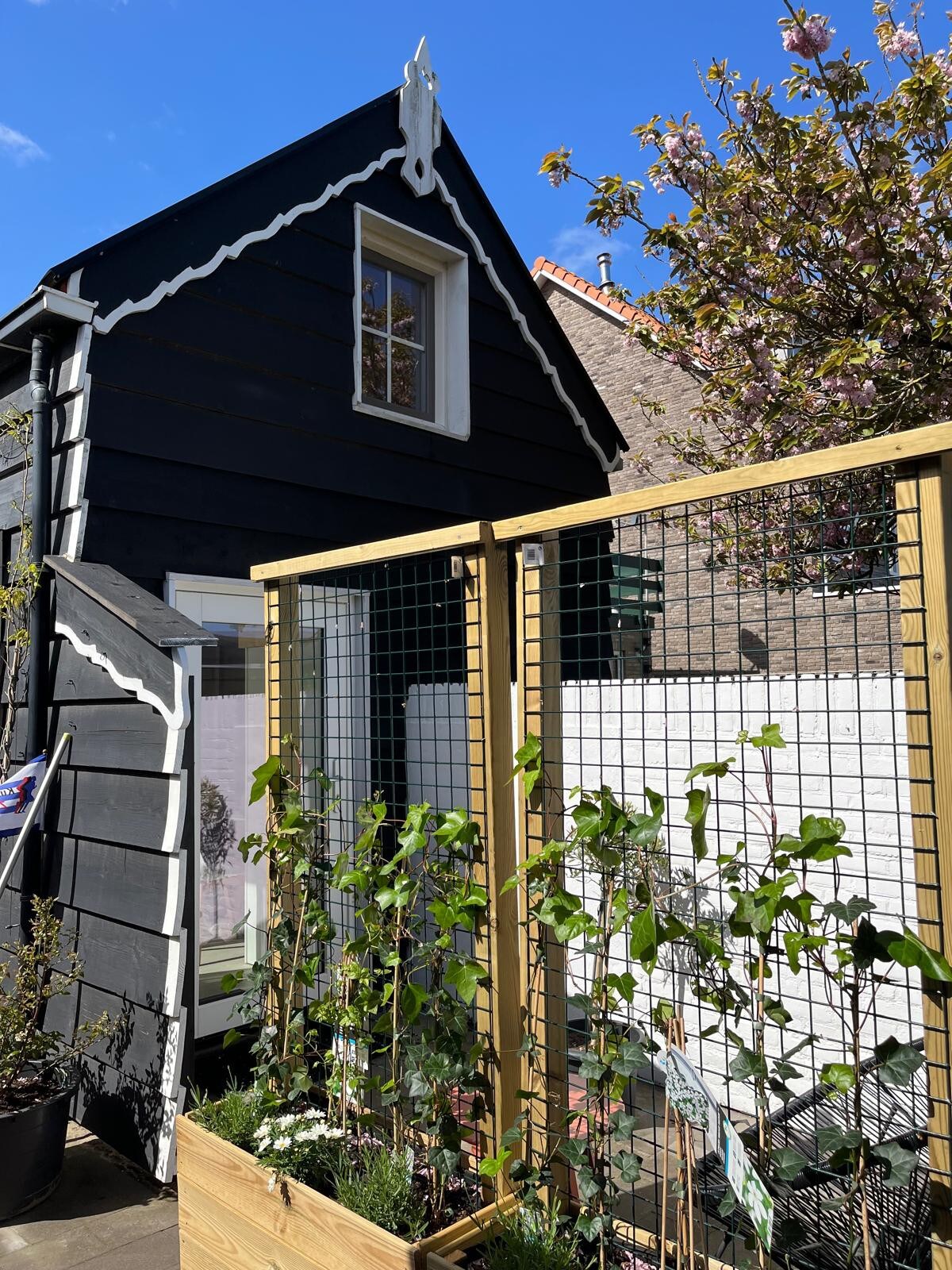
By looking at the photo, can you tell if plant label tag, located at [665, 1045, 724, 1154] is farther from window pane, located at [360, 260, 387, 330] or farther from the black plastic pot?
window pane, located at [360, 260, 387, 330]

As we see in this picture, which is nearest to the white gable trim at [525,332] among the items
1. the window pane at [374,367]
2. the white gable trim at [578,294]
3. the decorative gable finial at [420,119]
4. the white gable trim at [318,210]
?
the white gable trim at [318,210]

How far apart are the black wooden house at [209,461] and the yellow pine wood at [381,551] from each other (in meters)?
0.37

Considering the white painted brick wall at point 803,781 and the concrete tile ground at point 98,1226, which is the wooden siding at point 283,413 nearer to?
the white painted brick wall at point 803,781

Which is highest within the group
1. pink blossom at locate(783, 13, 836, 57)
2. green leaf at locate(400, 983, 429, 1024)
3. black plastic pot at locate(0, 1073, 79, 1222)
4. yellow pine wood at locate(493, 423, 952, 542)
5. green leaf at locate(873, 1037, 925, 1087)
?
pink blossom at locate(783, 13, 836, 57)

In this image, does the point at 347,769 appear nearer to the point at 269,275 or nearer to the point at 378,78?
the point at 269,275

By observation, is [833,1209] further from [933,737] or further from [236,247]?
[236,247]

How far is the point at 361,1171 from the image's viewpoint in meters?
2.32

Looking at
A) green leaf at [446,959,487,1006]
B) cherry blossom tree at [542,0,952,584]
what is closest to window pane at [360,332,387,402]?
cherry blossom tree at [542,0,952,584]

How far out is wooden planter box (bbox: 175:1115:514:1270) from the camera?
1957mm

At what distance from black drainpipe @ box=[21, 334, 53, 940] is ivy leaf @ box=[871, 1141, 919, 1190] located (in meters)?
3.27

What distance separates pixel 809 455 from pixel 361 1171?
200 centimetres

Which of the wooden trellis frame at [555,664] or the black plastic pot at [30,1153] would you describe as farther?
the black plastic pot at [30,1153]

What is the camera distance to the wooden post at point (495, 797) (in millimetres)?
2211

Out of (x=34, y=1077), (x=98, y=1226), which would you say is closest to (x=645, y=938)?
(x=98, y=1226)
